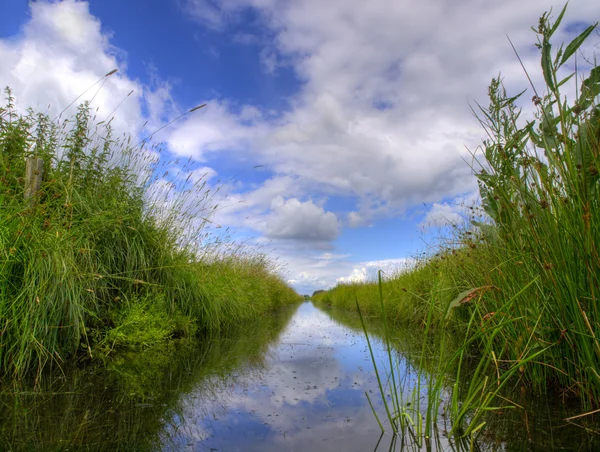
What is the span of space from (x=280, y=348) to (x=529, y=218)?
363 centimetres

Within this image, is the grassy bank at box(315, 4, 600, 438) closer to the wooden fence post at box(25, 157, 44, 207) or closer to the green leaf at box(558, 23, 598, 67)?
the green leaf at box(558, 23, 598, 67)

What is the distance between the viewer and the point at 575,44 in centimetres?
203

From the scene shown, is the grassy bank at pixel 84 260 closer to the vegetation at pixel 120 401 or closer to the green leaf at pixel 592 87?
the vegetation at pixel 120 401

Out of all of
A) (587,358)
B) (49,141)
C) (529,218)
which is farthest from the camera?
(49,141)

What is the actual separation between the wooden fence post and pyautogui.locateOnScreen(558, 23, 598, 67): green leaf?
4404 millimetres

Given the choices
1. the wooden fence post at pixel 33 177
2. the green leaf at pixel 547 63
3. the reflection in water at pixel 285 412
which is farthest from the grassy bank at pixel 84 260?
the green leaf at pixel 547 63

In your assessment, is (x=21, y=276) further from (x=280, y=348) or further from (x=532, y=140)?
(x=532, y=140)

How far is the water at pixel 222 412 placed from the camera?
186 cm

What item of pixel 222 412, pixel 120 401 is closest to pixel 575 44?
pixel 222 412

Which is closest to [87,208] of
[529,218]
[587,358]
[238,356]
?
[238,356]

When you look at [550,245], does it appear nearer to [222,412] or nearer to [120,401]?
[222,412]

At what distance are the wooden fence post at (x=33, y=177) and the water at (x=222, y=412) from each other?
178 cm

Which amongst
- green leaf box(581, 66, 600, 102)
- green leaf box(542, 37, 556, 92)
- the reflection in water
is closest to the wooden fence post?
the reflection in water

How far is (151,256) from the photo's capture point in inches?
200
